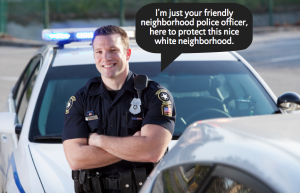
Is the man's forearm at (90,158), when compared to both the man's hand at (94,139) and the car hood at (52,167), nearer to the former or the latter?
Result: the man's hand at (94,139)

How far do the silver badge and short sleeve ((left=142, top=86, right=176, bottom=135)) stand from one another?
0.05 m

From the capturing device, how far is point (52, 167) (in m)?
2.36

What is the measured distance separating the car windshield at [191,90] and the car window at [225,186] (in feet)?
5.14

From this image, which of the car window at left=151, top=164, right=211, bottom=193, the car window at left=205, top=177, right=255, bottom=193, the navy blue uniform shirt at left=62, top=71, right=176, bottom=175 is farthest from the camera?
the navy blue uniform shirt at left=62, top=71, right=176, bottom=175

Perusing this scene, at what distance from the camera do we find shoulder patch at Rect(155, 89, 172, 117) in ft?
6.78

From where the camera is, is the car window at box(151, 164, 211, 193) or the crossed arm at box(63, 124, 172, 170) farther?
the crossed arm at box(63, 124, 172, 170)

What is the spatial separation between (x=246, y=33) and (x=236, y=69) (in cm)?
157

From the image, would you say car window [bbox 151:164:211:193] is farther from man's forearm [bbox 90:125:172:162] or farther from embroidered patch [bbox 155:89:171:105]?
embroidered patch [bbox 155:89:171:105]

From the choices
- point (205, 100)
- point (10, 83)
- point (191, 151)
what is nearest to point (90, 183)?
point (191, 151)

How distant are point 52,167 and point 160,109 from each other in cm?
74

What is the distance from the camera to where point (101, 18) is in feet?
55.2

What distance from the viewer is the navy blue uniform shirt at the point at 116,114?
2.08 m

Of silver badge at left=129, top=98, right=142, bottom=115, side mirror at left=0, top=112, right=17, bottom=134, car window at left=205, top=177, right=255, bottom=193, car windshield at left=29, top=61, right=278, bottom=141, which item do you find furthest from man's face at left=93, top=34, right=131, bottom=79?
car window at left=205, top=177, right=255, bottom=193

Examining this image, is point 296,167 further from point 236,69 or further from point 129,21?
point 129,21
